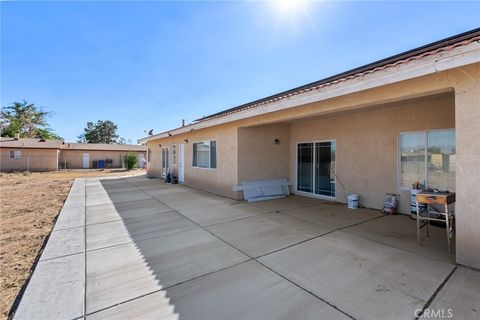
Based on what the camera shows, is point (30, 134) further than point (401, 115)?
Yes

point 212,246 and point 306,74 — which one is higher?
point 306,74

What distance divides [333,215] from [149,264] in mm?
4899

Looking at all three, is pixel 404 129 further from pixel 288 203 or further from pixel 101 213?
pixel 101 213

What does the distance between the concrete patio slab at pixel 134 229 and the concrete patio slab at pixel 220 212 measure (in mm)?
350

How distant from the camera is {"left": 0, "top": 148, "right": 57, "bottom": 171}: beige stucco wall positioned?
25547 mm

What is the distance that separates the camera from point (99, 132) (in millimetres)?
56031

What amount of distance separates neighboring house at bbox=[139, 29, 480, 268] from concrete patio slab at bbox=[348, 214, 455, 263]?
539 mm

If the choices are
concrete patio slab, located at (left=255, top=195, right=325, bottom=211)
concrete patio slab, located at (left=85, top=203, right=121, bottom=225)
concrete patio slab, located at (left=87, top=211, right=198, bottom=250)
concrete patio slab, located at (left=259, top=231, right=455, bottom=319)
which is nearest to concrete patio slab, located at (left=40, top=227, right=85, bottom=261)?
concrete patio slab, located at (left=87, top=211, right=198, bottom=250)

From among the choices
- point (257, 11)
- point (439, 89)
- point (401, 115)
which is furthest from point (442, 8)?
point (257, 11)

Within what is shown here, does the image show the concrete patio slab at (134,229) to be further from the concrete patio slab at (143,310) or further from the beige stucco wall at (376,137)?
the beige stucco wall at (376,137)

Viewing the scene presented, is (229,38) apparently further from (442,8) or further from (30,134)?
(30,134)

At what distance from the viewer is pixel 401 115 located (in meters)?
6.32

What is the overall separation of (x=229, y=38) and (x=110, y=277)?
9.59 meters

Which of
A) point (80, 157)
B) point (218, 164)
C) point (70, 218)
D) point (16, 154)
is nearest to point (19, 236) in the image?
point (70, 218)
